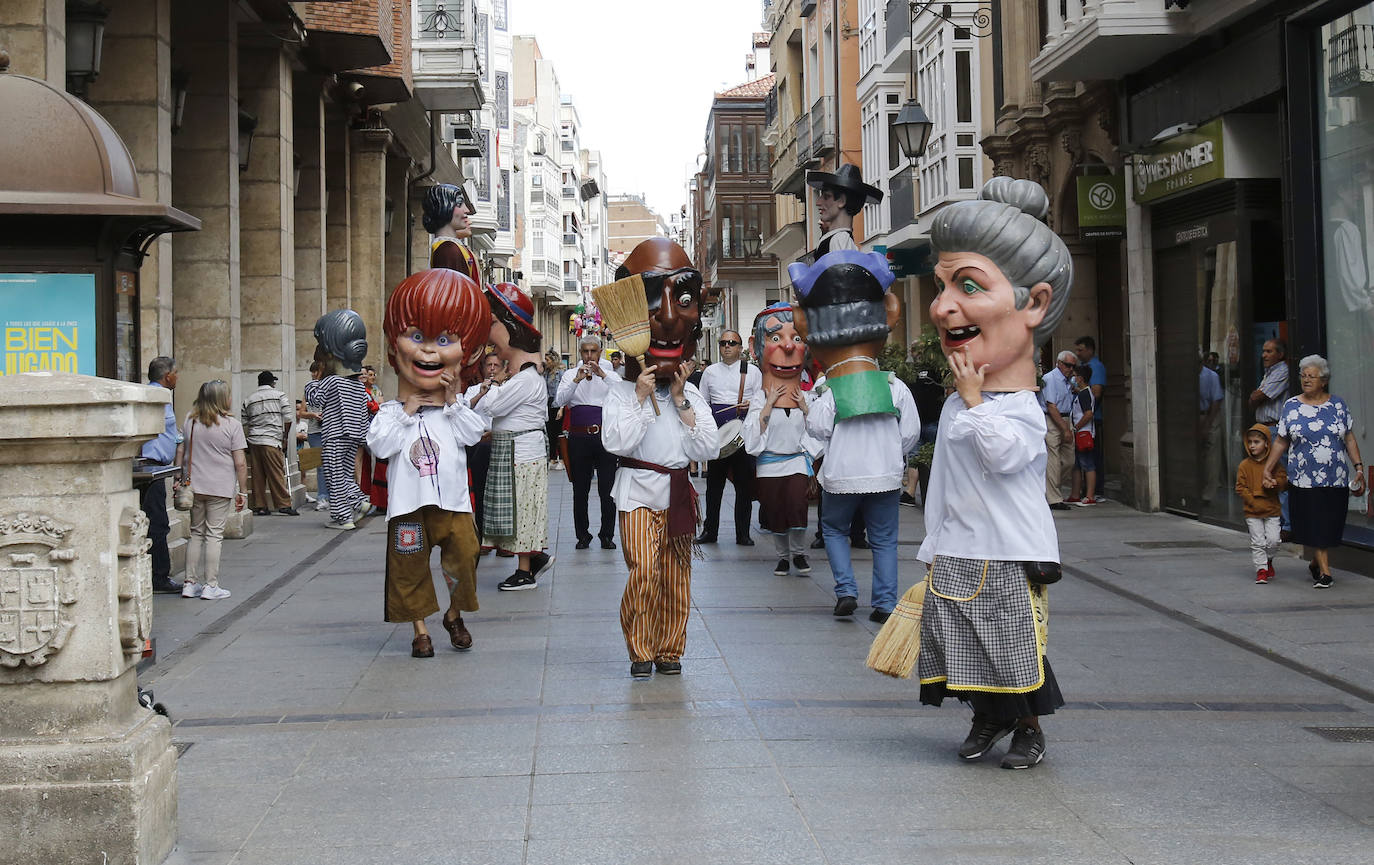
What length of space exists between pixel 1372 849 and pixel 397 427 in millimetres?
5398

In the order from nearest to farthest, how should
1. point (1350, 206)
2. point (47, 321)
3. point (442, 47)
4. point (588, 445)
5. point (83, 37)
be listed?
point (47, 321) < point (83, 37) < point (1350, 206) < point (588, 445) < point (442, 47)

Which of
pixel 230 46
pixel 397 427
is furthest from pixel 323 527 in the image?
pixel 397 427

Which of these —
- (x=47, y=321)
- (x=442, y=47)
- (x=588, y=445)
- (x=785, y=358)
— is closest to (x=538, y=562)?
(x=588, y=445)

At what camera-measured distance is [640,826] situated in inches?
196

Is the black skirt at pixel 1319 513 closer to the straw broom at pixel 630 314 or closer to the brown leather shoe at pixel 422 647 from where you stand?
the straw broom at pixel 630 314

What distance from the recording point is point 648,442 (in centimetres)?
751

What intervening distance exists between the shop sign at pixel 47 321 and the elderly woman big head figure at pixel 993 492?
20.0ft

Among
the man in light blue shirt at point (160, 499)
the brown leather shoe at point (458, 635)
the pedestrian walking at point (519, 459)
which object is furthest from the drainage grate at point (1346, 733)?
the man in light blue shirt at point (160, 499)

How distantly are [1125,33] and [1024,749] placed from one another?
1074 centimetres

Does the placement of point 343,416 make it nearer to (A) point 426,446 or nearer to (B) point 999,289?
(A) point 426,446

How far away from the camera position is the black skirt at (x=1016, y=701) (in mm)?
5648

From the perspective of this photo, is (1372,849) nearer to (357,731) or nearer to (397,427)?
(357,731)

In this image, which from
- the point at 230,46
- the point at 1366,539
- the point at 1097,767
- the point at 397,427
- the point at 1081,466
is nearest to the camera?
the point at 1097,767

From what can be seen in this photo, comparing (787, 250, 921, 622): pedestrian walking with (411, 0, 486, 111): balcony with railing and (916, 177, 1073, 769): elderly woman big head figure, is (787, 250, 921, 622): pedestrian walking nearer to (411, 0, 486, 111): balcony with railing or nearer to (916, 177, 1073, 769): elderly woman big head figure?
(916, 177, 1073, 769): elderly woman big head figure
